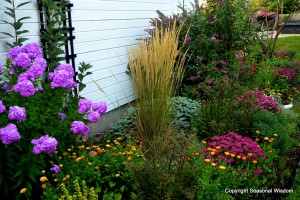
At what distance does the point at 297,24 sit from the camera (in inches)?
565

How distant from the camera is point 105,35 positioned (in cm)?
484

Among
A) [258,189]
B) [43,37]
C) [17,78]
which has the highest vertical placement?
[43,37]

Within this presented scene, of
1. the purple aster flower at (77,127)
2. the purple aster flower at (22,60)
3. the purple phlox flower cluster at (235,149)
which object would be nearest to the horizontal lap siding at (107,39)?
the purple aster flower at (77,127)

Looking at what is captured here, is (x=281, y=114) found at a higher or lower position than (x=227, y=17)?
lower

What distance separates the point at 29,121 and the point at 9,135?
0.73 feet

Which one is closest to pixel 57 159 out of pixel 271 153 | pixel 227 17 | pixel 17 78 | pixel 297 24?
pixel 17 78

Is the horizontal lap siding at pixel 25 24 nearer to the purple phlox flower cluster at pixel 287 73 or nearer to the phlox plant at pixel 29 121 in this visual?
the phlox plant at pixel 29 121

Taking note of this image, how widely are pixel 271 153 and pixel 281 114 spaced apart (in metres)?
1.19

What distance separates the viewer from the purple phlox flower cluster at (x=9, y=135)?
92.6 inches

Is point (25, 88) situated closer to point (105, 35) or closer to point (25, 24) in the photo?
point (25, 24)

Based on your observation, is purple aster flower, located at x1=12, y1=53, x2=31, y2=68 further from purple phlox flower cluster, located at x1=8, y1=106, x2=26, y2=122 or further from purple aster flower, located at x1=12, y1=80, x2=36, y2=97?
purple phlox flower cluster, located at x1=8, y1=106, x2=26, y2=122

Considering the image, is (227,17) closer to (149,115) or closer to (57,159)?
(149,115)

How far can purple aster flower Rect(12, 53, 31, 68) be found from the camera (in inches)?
108

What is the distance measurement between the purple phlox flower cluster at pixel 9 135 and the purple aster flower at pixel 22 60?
564 millimetres
